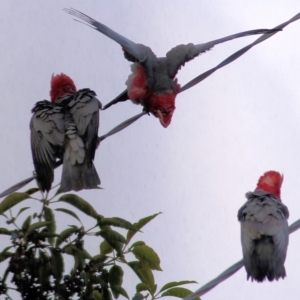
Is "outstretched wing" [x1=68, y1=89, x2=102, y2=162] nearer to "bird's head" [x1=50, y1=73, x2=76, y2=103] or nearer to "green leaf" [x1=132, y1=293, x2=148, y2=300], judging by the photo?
"bird's head" [x1=50, y1=73, x2=76, y2=103]

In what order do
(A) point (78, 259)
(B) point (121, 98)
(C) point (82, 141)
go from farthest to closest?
1. (B) point (121, 98)
2. (C) point (82, 141)
3. (A) point (78, 259)

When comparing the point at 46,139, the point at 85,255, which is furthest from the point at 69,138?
the point at 85,255

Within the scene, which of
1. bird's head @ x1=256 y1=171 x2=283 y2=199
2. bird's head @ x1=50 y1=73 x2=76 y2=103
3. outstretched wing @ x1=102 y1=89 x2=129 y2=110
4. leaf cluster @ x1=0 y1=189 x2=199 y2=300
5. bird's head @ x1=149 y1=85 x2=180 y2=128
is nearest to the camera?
leaf cluster @ x1=0 y1=189 x2=199 y2=300

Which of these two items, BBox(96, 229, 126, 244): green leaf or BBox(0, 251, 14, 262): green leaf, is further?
BBox(96, 229, 126, 244): green leaf

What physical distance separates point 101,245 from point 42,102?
1.30 meters

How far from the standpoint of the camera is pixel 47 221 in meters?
3.68

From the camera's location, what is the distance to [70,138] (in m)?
4.37

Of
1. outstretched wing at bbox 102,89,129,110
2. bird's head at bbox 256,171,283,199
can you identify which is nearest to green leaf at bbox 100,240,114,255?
bird's head at bbox 256,171,283,199

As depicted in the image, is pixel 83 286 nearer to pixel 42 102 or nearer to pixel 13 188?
pixel 13 188

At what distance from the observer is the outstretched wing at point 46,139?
14.4 ft

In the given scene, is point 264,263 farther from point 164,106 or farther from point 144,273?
point 164,106

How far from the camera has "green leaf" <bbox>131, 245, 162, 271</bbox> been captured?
12.2 feet

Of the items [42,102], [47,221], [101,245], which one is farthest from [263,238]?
[42,102]

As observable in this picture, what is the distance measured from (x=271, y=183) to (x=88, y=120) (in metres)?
1.47
